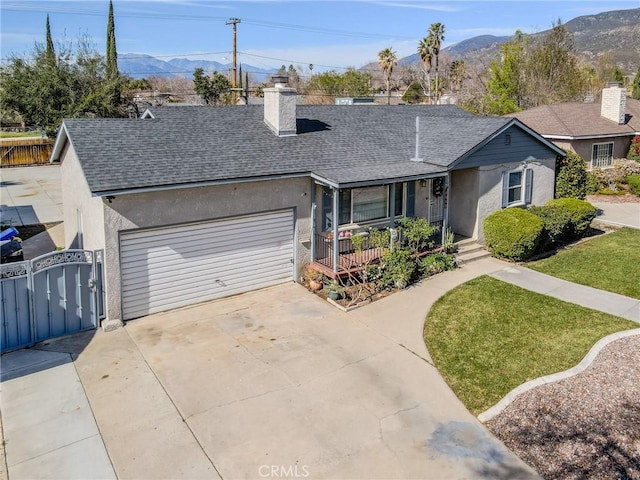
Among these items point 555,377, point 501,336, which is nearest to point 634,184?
point 501,336

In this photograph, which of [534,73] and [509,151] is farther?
[534,73]

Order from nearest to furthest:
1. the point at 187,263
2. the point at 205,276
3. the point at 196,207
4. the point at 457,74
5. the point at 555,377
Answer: the point at 555,377
the point at 196,207
the point at 187,263
the point at 205,276
the point at 457,74

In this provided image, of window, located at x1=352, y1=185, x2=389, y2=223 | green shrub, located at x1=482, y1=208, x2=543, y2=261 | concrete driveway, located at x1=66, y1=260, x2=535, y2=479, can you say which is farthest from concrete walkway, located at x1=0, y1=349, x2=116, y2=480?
green shrub, located at x1=482, y1=208, x2=543, y2=261

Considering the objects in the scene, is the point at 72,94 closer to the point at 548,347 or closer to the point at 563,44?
the point at 548,347

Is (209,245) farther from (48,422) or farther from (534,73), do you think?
(534,73)

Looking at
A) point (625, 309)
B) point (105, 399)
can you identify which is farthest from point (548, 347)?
point (105, 399)

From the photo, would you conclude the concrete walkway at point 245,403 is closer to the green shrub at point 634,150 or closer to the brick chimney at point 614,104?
the green shrub at point 634,150
